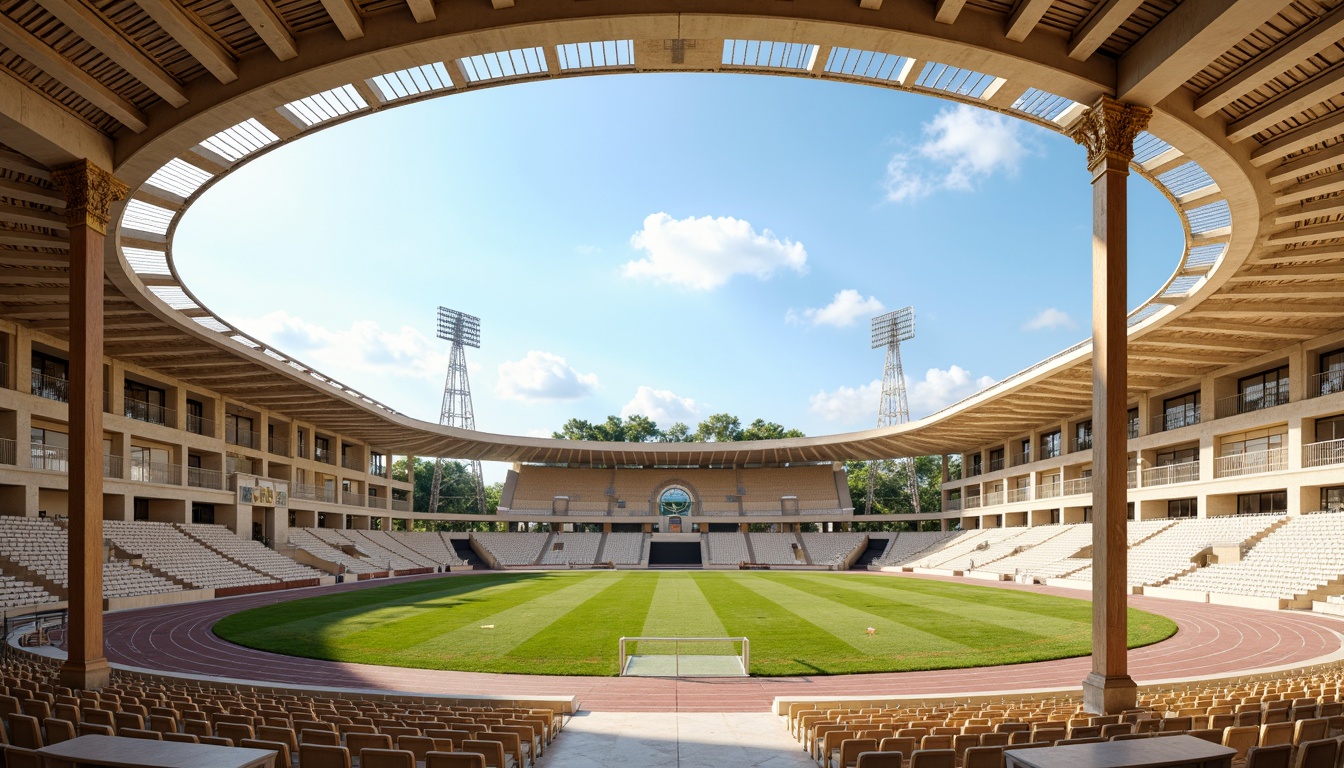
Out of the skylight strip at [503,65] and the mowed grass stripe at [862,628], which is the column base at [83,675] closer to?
the skylight strip at [503,65]

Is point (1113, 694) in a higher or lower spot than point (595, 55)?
lower

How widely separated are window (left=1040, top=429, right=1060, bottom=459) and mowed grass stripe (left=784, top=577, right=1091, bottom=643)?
81.6 ft

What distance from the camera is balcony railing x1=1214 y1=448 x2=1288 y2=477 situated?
3794 centimetres

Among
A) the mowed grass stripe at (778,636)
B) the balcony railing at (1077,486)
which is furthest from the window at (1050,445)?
the mowed grass stripe at (778,636)

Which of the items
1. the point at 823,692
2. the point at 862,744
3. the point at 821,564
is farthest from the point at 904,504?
the point at 862,744

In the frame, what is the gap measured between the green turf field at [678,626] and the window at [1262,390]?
16.5 metres

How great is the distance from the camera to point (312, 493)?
58719 mm

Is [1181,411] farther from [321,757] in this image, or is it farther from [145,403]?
[145,403]

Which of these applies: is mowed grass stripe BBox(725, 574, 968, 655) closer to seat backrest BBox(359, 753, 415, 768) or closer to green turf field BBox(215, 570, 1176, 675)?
green turf field BBox(215, 570, 1176, 675)

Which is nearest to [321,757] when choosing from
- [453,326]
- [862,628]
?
[862,628]

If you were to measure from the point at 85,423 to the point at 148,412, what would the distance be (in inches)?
1364

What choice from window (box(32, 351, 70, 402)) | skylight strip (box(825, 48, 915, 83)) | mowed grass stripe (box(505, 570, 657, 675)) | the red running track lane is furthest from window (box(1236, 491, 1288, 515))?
window (box(32, 351, 70, 402))

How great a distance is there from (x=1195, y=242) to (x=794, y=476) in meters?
62.4

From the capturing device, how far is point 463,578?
175 ft
